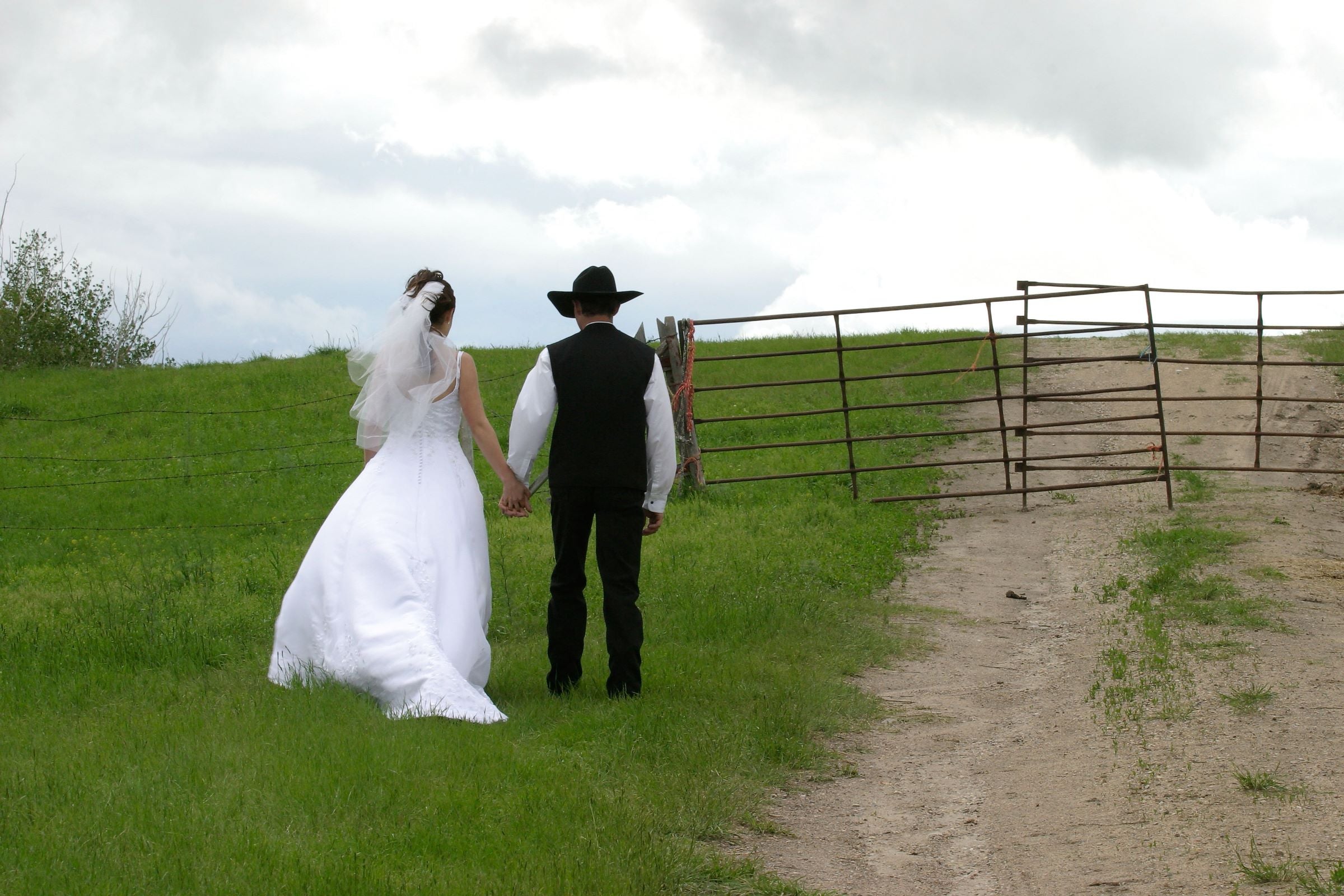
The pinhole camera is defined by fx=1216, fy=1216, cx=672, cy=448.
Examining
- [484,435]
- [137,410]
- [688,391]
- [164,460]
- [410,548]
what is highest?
[137,410]

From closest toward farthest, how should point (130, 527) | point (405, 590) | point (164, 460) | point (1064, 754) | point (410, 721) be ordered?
point (410, 721) < point (1064, 754) < point (405, 590) < point (130, 527) < point (164, 460)

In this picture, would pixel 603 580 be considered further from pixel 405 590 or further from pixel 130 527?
pixel 130 527

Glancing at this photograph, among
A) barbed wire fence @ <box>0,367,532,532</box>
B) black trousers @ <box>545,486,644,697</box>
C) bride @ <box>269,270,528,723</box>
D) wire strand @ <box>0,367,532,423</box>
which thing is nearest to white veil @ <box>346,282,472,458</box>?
bride @ <box>269,270,528,723</box>

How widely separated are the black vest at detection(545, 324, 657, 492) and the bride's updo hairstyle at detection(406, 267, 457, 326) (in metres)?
0.74

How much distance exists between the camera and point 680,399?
12188 mm

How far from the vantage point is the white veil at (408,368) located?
6129 mm

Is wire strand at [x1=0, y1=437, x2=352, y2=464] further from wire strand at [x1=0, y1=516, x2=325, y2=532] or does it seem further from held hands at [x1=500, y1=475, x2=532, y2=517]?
held hands at [x1=500, y1=475, x2=532, y2=517]

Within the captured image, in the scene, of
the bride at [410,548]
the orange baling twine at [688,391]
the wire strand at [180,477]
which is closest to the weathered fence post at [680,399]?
the orange baling twine at [688,391]

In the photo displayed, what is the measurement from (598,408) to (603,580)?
0.82m

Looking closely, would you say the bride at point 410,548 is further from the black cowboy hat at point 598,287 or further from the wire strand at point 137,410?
the wire strand at point 137,410

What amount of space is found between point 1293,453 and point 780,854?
534 inches

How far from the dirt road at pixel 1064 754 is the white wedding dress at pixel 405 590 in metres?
1.66

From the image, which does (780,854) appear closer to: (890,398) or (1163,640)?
(1163,640)

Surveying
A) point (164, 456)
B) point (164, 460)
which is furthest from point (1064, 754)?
point (164, 456)
